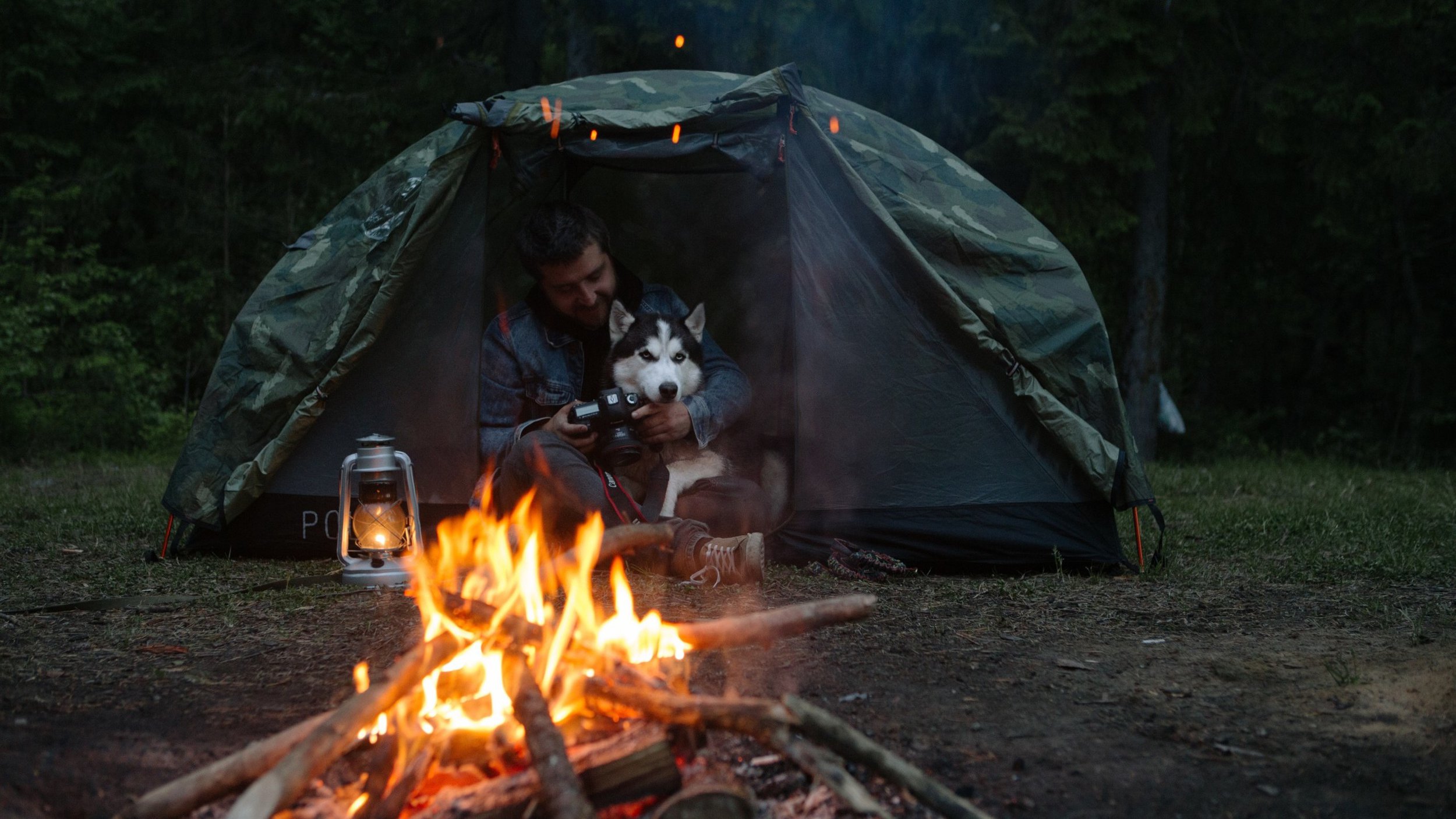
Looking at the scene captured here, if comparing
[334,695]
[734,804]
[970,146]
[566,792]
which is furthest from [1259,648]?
[970,146]

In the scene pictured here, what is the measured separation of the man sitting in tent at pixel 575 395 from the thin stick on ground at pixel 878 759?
199 cm

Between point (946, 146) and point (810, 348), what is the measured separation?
6953 millimetres

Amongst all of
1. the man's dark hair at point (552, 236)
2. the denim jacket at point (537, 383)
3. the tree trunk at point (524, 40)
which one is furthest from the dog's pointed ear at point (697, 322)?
the tree trunk at point (524, 40)

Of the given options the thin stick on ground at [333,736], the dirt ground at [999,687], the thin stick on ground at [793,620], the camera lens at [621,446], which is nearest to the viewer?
the thin stick on ground at [333,736]

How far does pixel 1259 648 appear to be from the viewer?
3.14 metres

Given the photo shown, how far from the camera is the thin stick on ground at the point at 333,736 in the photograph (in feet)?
5.81

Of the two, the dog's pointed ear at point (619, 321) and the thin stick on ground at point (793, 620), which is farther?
the dog's pointed ear at point (619, 321)

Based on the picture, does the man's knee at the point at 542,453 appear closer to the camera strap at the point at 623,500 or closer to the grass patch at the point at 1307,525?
the camera strap at the point at 623,500

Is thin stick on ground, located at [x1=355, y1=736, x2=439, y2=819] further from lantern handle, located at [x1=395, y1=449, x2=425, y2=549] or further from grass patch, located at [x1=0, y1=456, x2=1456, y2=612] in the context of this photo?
lantern handle, located at [x1=395, y1=449, x2=425, y2=549]

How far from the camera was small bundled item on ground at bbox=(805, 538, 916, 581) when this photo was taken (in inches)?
168

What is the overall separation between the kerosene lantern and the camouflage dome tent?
39 cm

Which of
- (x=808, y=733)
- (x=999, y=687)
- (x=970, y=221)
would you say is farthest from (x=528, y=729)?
(x=970, y=221)

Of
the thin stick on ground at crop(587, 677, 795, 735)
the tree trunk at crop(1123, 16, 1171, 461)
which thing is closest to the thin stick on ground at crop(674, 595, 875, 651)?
the thin stick on ground at crop(587, 677, 795, 735)

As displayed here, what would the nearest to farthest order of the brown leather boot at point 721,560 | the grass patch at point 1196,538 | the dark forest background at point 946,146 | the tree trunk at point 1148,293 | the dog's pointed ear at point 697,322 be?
the brown leather boot at point 721,560
the grass patch at point 1196,538
the dog's pointed ear at point 697,322
the dark forest background at point 946,146
the tree trunk at point 1148,293
